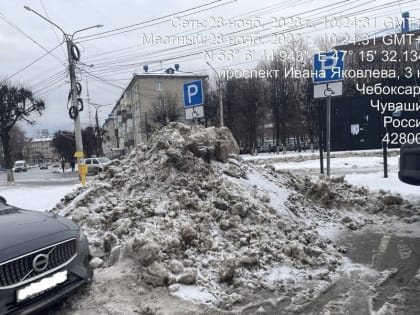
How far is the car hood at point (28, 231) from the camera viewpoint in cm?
305

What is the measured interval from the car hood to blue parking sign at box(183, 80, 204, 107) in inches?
232

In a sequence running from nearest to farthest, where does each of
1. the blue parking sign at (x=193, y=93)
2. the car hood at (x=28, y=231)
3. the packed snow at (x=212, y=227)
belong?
1. the car hood at (x=28, y=231)
2. the packed snow at (x=212, y=227)
3. the blue parking sign at (x=193, y=93)

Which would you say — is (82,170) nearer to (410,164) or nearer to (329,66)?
(329,66)

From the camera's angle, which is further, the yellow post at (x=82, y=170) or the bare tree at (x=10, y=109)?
the bare tree at (x=10, y=109)

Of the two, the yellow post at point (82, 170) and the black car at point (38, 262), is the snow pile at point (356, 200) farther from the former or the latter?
the yellow post at point (82, 170)

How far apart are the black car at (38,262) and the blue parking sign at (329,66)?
22.9 ft

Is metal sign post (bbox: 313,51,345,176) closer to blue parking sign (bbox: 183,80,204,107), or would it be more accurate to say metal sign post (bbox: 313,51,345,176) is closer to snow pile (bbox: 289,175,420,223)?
snow pile (bbox: 289,175,420,223)

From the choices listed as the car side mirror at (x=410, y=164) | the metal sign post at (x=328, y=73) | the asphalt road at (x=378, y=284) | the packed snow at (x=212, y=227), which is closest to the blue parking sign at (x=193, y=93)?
the packed snow at (x=212, y=227)

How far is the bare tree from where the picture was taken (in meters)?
25.2

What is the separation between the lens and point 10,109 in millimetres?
25500

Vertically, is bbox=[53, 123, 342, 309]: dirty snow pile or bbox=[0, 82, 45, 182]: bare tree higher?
bbox=[0, 82, 45, 182]: bare tree

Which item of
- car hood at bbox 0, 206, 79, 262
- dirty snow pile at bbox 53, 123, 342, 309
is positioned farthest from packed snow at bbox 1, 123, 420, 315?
car hood at bbox 0, 206, 79, 262

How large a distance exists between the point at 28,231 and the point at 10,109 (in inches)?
1012

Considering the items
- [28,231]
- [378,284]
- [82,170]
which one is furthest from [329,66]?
[82,170]
